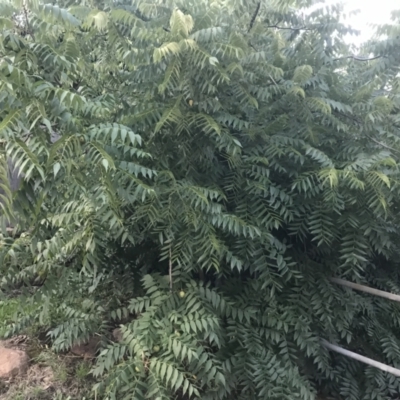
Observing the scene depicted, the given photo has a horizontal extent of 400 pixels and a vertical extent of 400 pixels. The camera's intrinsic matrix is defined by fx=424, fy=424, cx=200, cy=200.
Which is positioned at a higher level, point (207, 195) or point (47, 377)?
point (207, 195)

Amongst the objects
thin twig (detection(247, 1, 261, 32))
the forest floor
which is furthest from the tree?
the forest floor

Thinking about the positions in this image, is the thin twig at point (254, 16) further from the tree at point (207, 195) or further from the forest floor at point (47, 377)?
the forest floor at point (47, 377)

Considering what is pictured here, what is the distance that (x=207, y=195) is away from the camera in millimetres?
2549

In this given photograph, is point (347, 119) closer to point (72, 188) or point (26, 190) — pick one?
point (72, 188)

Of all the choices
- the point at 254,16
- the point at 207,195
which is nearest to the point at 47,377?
the point at 207,195

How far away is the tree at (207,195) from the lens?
2.24 meters

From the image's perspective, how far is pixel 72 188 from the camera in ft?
7.13

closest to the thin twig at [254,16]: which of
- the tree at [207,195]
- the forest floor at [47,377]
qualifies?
the tree at [207,195]

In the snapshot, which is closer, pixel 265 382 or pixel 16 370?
pixel 265 382

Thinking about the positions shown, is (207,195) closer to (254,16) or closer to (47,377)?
(254,16)

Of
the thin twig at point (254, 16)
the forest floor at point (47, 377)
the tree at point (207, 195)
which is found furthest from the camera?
the thin twig at point (254, 16)

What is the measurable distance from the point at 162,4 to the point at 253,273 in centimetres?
189

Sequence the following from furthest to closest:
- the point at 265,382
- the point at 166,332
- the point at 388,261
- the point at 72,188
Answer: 1. the point at 388,261
2. the point at 265,382
3. the point at 166,332
4. the point at 72,188

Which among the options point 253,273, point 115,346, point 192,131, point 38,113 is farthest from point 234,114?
point 115,346
